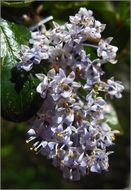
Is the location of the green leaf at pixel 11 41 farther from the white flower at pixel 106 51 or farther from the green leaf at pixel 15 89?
the white flower at pixel 106 51

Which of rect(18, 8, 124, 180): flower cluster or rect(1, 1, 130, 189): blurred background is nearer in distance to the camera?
rect(18, 8, 124, 180): flower cluster

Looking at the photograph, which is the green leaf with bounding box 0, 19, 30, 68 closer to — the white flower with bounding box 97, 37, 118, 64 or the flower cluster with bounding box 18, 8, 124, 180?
the flower cluster with bounding box 18, 8, 124, 180

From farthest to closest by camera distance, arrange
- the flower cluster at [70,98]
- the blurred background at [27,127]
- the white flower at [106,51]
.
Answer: the blurred background at [27,127] < the white flower at [106,51] < the flower cluster at [70,98]

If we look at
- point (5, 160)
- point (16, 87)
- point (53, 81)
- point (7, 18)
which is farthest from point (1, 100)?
point (5, 160)

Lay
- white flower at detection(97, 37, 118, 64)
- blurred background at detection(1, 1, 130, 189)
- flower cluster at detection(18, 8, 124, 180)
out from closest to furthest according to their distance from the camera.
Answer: flower cluster at detection(18, 8, 124, 180) < white flower at detection(97, 37, 118, 64) < blurred background at detection(1, 1, 130, 189)

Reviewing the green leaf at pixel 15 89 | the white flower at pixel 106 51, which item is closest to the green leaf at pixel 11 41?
the green leaf at pixel 15 89

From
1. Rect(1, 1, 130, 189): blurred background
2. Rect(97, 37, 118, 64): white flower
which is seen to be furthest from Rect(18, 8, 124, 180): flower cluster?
Rect(1, 1, 130, 189): blurred background
